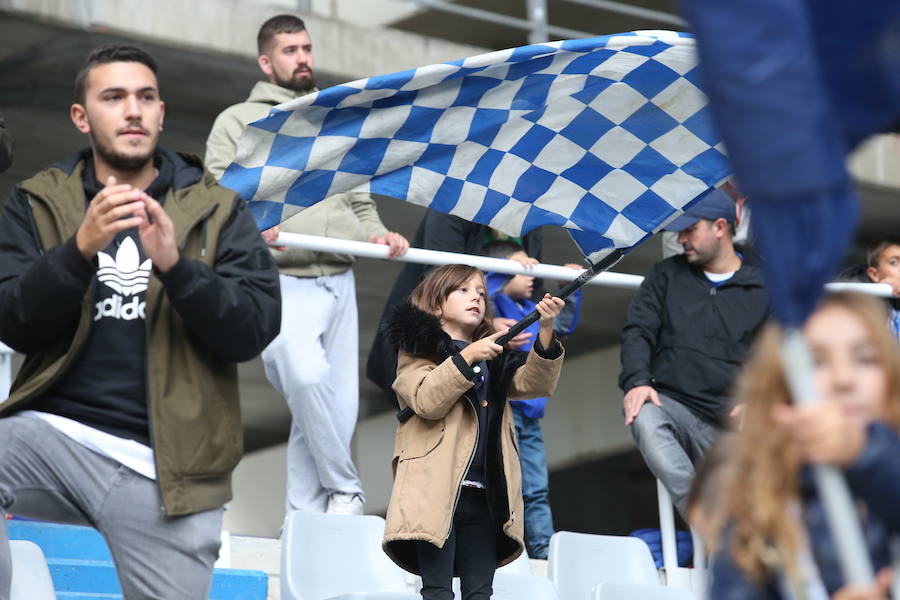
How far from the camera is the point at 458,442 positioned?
550 cm

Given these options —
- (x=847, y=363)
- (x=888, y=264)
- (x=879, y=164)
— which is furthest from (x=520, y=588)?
(x=879, y=164)

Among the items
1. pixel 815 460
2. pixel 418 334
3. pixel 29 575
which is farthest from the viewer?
pixel 418 334

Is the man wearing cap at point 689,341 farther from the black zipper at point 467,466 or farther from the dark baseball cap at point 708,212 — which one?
the black zipper at point 467,466

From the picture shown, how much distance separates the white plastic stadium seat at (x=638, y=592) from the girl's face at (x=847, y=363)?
3.59m

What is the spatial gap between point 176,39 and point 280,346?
3.03 meters

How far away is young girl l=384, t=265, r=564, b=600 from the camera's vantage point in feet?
17.6

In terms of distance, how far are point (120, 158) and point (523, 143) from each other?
6.53 feet

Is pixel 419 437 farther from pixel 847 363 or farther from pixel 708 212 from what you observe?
pixel 847 363

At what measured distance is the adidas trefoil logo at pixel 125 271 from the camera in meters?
3.94

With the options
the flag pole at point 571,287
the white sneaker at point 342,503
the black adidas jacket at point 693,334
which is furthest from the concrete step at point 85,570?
the black adidas jacket at point 693,334

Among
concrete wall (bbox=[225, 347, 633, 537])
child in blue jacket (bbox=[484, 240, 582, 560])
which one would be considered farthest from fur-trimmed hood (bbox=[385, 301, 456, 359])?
concrete wall (bbox=[225, 347, 633, 537])

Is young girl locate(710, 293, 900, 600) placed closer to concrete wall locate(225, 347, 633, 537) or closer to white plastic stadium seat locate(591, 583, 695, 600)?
white plastic stadium seat locate(591, 583, 695, 600)

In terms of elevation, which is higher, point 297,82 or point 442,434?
point 297,82

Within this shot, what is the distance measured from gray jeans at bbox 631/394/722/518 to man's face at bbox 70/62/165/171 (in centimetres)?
301
